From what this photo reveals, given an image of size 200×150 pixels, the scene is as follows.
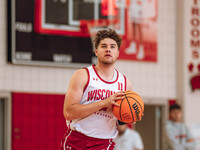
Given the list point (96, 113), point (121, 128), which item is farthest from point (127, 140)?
point (96, 113)

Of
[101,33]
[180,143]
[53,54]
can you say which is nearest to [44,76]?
[53,54]

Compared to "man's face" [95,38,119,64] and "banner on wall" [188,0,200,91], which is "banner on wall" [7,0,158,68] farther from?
"man's face" [95,38,119,64]

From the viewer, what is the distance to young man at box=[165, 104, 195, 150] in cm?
969

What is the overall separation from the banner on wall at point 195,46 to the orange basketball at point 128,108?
7866mm

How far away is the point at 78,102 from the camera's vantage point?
179 inches

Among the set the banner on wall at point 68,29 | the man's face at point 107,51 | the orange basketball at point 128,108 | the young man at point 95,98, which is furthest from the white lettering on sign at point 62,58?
the orange basketball at point 128,108

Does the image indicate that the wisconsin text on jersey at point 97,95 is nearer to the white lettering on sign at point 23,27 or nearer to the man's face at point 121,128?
the man's face at point 121,128

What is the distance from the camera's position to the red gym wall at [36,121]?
1048 cm

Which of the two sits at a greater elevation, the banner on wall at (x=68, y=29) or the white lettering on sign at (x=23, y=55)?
the banner on wall at (x=68, y=29)

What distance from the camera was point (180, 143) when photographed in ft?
32.4

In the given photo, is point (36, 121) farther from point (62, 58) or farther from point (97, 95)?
point (97, 95)

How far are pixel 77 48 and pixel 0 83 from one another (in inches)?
75.5

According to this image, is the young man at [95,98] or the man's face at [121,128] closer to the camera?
the young man at [95,98]

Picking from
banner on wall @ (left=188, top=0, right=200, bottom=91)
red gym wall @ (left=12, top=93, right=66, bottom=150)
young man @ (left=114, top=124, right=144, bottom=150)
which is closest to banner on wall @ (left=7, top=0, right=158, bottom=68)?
red gym wall @ (left=12, top=93, right=66, bottom=150)
